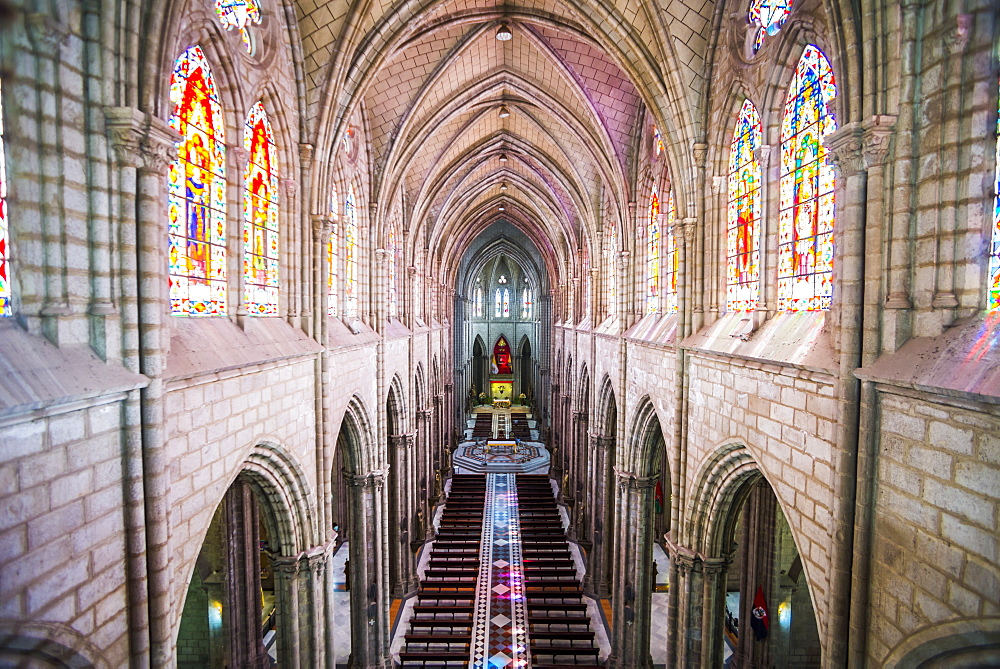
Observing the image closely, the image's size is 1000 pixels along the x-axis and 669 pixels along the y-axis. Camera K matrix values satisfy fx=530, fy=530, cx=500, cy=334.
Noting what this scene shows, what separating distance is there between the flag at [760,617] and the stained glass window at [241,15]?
15.3 m

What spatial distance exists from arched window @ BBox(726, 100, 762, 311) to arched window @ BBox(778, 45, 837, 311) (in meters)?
0.53

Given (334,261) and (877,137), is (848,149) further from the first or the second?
(334,261)

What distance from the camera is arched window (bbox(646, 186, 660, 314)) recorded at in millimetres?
13078

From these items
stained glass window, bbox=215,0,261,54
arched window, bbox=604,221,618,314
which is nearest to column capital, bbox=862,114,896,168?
stained glass window, bbox=215,0,261,54

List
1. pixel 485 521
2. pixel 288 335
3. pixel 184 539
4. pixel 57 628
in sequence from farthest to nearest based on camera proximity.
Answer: pixel 485 521 → pixel 288 335 → pixel 184 539 → pixel 57 628

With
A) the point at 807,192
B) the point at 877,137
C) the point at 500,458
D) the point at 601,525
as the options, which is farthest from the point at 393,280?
the point at 500,458

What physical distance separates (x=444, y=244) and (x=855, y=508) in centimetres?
2682

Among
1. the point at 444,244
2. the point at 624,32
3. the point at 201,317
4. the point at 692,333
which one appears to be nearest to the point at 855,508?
the point at 692,333

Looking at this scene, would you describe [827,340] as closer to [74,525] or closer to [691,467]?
[691,467]

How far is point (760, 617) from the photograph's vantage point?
1257 cm

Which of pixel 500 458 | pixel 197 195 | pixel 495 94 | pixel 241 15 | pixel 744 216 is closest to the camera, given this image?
pixel 197 195

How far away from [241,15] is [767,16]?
7.72m

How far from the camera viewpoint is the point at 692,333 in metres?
9.92

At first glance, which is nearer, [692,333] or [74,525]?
[74,525]
